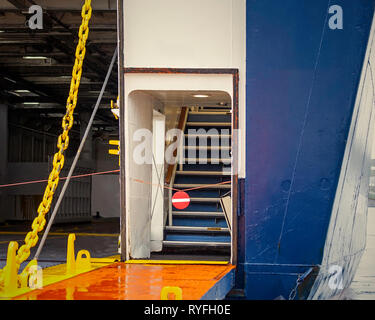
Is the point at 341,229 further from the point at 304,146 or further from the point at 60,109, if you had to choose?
the point at 60,109

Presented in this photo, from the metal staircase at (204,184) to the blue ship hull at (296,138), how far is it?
160 centimetres

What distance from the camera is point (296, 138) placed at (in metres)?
5.27

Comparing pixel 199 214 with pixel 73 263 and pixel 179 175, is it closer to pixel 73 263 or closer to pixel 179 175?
pixel 179 175

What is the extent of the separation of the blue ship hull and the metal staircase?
1.60m

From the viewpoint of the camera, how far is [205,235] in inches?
303

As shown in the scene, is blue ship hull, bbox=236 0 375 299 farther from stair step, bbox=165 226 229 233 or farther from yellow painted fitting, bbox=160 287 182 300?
stair step, bbox=165 226 229 233

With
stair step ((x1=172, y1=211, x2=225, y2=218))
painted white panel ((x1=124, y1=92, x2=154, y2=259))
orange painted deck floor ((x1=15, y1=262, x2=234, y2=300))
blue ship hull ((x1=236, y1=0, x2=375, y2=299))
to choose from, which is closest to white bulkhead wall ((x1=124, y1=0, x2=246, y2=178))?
blue ship hull ((x1=236, y1=0, x2=375, y2=299))

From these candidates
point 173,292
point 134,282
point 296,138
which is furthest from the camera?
point 296,138

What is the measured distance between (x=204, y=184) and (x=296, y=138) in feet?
12.5

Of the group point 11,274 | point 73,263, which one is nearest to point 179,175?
point 73,263

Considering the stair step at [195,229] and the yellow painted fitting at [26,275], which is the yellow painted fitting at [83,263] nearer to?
the yellow painted fitting at [26,275]

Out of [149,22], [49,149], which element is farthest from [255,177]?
[49,149]

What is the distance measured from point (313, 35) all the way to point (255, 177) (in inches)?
61.9

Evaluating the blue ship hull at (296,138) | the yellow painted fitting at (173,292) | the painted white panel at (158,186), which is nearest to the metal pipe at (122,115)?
the blue ship hull at (296,138)
